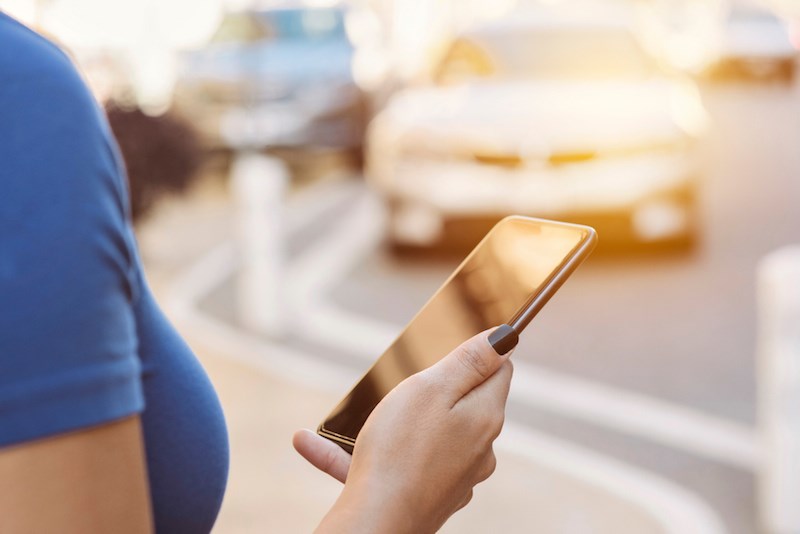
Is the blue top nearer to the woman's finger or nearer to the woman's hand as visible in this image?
the woman's hand

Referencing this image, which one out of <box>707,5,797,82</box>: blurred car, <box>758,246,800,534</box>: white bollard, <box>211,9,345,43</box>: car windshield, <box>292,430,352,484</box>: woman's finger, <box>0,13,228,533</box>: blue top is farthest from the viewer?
<box>707,5,797,82</box>: blurred car

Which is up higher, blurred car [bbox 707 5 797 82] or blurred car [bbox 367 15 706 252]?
blurred car [bbox 367 15 706 252]

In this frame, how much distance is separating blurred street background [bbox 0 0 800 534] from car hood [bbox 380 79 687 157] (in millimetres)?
21

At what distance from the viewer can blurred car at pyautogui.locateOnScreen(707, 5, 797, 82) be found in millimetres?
29188

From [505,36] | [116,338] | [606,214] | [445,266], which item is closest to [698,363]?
[606,214]

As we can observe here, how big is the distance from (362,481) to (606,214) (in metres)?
7.89

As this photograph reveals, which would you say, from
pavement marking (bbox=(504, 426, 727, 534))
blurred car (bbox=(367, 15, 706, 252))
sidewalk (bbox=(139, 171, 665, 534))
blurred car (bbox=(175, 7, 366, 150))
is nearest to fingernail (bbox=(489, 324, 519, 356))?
sidewalk (bbox=(139, 171, 665, 534))

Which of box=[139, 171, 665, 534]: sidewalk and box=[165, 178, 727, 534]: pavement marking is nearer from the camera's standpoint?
box=[139, 171, 665, 534]: sidewalk

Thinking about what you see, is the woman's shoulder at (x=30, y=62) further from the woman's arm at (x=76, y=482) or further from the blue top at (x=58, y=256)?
the woman's arm at (x=76, y=482)

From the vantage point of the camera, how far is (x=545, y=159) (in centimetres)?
883

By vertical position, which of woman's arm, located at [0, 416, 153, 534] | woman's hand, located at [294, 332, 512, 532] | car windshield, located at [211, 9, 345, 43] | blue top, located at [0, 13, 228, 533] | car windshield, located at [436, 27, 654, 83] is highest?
blue top, located at [0, 13, 228, 533]

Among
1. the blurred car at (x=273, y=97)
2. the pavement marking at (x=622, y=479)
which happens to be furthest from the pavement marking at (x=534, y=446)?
the blurred car at (x=273, y=97)

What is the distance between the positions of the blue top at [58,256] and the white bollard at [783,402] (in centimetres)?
361

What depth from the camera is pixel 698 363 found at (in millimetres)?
6586
